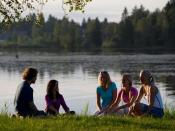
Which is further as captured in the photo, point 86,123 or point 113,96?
point 113,96

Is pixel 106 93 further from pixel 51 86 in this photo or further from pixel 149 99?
pixel 149 99

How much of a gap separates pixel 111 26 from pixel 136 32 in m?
18.7

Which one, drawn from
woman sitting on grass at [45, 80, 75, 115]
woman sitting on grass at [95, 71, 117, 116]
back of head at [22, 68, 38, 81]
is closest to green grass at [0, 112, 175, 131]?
back of head at [22, 68, 38, 81]

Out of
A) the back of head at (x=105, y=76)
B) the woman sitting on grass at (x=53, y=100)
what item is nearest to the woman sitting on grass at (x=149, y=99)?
the back of head at (x=105, y=76)

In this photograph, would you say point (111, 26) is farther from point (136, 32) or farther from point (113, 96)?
point (113, 96)

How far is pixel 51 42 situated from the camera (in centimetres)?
16288

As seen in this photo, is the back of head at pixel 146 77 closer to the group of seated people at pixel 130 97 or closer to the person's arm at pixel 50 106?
the group of seated people at pixel 130 97

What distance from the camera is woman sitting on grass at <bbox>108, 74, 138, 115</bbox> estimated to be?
14.1 meters

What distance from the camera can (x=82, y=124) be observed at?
1127cm

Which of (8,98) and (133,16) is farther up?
(133,16)

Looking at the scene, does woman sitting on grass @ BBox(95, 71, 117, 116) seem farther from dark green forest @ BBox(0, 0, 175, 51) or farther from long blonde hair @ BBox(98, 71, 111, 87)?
dark green forest @ BBox(0, 0, 175, 51)

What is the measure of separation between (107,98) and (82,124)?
3521 millimetres

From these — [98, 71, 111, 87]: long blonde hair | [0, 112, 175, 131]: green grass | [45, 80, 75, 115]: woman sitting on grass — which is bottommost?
[0, 112, 175, 131]: green grass

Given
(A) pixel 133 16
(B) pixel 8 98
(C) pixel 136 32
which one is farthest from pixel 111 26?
(B) pixel 8 98
